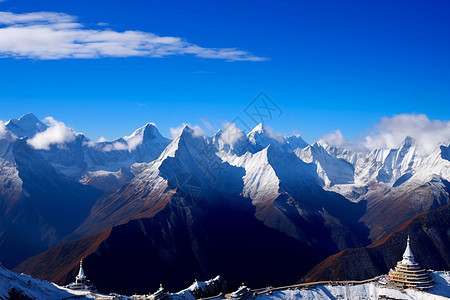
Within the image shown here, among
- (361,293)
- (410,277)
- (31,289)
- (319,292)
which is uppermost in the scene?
(31,289)

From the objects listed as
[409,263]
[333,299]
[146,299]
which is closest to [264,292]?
[333,299]

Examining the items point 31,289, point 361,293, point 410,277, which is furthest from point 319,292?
point 31,289

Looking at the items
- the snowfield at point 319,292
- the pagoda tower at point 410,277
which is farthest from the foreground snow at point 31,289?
the pagoda tower at point 410,277

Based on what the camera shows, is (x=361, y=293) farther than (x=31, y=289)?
Yes

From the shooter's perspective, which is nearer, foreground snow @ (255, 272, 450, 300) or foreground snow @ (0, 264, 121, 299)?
foreground snow @ (0, 264, 121, 299)

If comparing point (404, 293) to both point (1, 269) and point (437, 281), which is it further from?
point (1, 269)

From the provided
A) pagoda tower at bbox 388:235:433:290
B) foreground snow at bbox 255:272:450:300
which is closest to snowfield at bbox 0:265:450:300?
foreground snow at bbox 255:272:450:300

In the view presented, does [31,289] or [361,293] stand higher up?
[31,289]

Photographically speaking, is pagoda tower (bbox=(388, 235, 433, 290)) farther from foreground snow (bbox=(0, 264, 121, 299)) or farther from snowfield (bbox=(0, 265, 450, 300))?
foreground snow (bbox=(0, 264, 121, 299))

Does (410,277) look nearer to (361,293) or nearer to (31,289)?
(361,293)

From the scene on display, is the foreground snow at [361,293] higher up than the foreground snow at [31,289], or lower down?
lower down

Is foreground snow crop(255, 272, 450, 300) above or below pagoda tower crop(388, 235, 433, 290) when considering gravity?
below

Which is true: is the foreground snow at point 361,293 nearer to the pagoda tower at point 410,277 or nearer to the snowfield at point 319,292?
the snowfield at point 319,292
